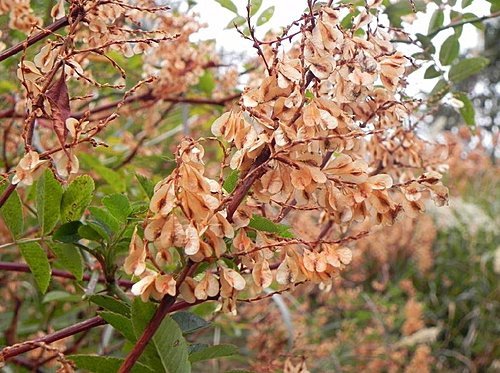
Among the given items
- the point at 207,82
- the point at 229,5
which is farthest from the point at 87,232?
the point at 207,82

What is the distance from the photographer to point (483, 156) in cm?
396

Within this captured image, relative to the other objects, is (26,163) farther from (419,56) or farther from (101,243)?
(419,56)

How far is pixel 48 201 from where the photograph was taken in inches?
19.9

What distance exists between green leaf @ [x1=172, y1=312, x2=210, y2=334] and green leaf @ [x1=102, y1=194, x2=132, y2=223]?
0.26 feet

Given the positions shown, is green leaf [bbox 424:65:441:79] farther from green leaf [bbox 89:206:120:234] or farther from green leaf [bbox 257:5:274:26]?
green leaf [bbox 89:206:120:234]

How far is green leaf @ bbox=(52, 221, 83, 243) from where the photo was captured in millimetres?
494

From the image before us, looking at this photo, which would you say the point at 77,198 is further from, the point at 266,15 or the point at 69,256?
the point at 266,15

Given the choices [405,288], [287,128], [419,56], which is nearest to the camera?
[287,128]

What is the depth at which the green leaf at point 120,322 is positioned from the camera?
42 centimetres

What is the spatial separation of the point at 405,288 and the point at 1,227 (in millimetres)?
1858

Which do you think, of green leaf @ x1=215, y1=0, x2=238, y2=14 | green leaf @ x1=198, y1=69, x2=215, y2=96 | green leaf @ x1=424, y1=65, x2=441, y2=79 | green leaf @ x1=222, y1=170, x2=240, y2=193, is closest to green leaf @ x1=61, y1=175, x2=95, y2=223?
green leaf @ x1=222, y1=170, x2=240, y2=193

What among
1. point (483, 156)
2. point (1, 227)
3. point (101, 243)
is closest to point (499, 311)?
point (483, 156)

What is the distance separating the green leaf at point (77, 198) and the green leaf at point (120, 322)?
102mm

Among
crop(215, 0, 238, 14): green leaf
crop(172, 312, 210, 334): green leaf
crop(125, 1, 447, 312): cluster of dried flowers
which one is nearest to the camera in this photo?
crop(125, 1, 447, 312): cluster of dried flowers
